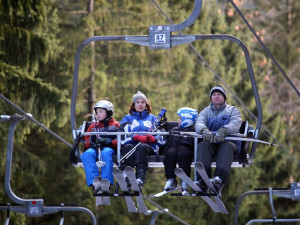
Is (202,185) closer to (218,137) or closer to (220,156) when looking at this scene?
(220,156)

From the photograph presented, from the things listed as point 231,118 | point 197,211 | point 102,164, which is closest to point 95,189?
point 102,164

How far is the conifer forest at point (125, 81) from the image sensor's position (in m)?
16.2

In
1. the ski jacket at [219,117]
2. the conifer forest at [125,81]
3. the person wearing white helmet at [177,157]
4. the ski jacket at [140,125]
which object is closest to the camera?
the person wearing white helmet at [177,157]

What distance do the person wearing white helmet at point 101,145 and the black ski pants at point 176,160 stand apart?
57cm

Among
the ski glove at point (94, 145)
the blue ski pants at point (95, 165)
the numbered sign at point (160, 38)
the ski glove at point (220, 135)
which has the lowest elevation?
the blue ski pants at point (95, 165)

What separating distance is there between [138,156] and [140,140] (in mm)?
243

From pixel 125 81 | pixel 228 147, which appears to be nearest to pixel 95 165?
pixel 228 147

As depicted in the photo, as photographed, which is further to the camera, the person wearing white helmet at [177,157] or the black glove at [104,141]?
the black glove at [104,141]

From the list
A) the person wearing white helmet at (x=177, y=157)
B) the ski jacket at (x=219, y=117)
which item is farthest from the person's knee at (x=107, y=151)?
the ski jacket at (x=219, y=117)

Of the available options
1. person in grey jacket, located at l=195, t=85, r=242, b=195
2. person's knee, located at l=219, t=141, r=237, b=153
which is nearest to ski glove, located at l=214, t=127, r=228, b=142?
person in grey jacket, located at l=195, t=85, r=242, b=195

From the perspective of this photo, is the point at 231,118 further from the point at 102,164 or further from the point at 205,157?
the point at 102,164

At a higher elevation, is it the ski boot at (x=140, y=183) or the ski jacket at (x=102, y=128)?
the ski jacket at (x=102, y=128)

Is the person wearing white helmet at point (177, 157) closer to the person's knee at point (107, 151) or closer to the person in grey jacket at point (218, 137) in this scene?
the person in grey jacket at point (218, 137)

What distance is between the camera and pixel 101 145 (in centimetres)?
798
